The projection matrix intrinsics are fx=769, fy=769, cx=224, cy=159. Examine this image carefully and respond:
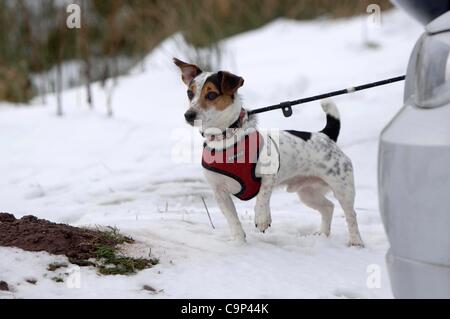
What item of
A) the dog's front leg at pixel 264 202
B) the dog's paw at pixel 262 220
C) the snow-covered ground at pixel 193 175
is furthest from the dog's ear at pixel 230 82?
the snow-covered ground at pixel 193 175

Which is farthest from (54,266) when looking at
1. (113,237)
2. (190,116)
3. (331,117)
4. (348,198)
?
(331,117)


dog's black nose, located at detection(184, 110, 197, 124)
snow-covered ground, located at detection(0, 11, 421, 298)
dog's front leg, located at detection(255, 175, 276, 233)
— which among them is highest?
dog's black nose, located at detection(184, 110, 197, 124)

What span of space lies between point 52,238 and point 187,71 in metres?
1.11

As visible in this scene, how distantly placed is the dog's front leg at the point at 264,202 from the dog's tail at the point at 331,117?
545 millimetres

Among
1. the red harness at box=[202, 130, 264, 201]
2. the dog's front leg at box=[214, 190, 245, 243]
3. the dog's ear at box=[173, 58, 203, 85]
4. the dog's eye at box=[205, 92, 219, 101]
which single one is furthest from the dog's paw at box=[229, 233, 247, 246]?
the dog's ear at box=[173, 58, 203, 85]

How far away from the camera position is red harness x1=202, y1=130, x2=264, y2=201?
3.85 metres

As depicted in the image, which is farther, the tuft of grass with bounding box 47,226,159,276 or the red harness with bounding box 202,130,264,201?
the red harness with bounding box 202,130,264,201

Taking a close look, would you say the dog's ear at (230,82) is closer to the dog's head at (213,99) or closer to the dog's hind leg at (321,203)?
the dog's head at (213,99)

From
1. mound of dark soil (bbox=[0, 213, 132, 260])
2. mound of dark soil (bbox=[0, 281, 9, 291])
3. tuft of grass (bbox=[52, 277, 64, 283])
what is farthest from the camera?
mound of dark soil (bbox=[0, 213, 132, 260])

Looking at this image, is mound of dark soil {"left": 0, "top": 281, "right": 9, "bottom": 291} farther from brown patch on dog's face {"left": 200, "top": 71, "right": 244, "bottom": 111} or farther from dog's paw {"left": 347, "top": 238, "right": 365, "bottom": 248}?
dog's paw {"left": 347, "top": 238, "right": 365, "bottom": 248}

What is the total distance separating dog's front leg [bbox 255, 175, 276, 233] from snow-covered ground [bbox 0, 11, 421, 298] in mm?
129

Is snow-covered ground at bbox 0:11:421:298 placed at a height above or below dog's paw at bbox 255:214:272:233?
below

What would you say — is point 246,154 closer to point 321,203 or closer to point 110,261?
point 321,203
